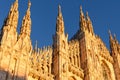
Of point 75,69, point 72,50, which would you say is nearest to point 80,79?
point 75,69

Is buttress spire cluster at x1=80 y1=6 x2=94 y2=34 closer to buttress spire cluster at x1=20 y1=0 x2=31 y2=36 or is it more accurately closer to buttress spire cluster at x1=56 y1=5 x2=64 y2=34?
buttress spire cluster at x1=56 y1=5 x2=64 y2=34

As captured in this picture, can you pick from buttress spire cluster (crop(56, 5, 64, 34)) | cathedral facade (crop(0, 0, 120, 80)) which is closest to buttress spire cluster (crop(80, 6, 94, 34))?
cathedral facade (crop(0, 0, 120, 80))

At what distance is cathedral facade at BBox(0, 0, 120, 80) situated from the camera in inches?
824

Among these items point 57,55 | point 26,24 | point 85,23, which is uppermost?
point 85,23

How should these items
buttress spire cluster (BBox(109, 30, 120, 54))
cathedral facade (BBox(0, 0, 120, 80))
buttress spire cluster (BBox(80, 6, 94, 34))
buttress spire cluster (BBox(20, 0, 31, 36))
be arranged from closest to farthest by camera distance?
cathedral facade (BBox(0, 0, 120, 80)), buttress spire cluster (BBox(20, 0, 31, 36)), buttress spire cluster (BBox(80, 6, 94, 34)), buttress spire cluster (BBox(109, 30, 120, 54))

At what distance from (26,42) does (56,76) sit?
392 cm

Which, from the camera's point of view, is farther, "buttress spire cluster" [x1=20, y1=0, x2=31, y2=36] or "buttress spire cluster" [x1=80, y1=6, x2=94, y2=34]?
"buttress spire cluster" [x1=80, y1=6, x2=94, y2=34]

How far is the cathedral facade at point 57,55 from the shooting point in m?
20.9

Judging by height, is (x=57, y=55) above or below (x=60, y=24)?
below

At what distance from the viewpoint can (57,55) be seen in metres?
25.9

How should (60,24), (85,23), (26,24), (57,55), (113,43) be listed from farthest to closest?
(113,43), (85,23), (60,24), (57,55), (26,24)

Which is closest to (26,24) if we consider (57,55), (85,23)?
(57,55)

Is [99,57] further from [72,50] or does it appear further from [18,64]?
Result: [18,64]

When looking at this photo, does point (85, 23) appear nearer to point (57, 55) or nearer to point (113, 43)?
point (113, 43)
